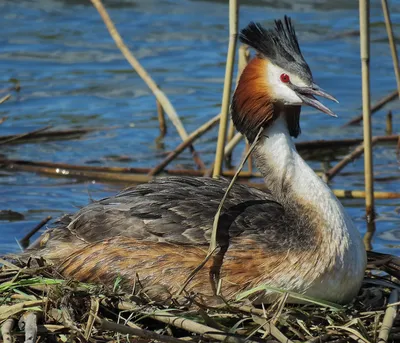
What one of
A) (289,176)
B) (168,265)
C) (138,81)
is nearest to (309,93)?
(289,176)

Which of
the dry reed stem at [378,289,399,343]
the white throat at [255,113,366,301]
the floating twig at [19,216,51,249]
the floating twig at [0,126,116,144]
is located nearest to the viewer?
the dry reed stem at [378,289,399,343]

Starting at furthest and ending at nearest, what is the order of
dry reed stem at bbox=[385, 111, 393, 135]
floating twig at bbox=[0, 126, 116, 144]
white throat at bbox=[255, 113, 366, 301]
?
dry reed stem at bbox=[385, 111, 393, 135] → floating twig at bbox=[0, 126, 116, 144] → white throat at bbox=[255, 113, 366, 301]

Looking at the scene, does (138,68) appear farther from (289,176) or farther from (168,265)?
(168,265)

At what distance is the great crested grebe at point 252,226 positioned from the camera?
6.61 meters

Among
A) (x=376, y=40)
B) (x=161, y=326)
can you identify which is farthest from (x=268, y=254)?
(x=376, y=40)

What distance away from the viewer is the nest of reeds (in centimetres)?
611

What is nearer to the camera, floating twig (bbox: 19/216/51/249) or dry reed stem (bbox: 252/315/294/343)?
dry reed stem (bbox: 252/315/294/343)

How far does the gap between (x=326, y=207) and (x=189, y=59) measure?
955 cm

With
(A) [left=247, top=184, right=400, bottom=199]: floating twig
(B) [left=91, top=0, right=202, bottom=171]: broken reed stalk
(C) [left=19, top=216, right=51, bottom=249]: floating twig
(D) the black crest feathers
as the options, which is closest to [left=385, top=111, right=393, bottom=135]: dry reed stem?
(A) [left=247, top=184, right=400, bottom=199]: floating twig

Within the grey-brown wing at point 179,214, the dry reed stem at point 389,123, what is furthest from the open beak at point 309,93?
the dry reed stem at point 389,123

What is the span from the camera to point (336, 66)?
15773 mm

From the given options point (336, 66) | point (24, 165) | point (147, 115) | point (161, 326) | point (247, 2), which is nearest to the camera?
point (161, 326)

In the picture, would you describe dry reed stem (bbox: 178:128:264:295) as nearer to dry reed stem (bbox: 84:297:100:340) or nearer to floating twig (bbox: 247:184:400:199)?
dry reed stem (bbox: 84:297:100:340)

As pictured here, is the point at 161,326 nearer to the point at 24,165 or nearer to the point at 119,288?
the point at 119,288
